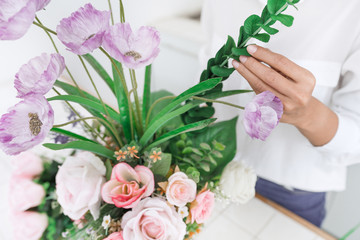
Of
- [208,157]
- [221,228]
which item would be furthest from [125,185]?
[221,228]

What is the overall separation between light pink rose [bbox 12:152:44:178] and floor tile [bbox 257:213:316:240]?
473mm

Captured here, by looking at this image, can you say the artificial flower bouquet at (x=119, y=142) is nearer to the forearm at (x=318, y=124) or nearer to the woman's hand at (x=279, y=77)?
the woman's hand at (x=279, y=77)

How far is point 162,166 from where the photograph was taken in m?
0.37

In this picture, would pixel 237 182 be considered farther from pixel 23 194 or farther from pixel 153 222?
pixel 23 194

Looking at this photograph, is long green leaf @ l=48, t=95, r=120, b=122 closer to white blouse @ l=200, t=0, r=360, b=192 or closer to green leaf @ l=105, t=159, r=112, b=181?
green leaf @ l=105, t=159, r=112, b=181

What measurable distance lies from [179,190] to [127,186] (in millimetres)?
65

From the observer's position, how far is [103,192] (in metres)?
0.33

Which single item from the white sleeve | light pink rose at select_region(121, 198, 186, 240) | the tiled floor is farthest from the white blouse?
light pink rose at select_region(121, 198, 186, 240)

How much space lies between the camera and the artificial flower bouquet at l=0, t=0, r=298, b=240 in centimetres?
24

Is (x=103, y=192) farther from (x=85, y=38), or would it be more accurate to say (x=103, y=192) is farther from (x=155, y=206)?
(x=85, y=38)

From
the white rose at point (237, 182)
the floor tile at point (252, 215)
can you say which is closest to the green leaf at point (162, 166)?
the white rose at point (237, 182)

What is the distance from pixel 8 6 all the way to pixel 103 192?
0.22 meters

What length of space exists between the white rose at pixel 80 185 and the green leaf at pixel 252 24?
0.26 metres

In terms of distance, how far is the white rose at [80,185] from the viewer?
34cm
